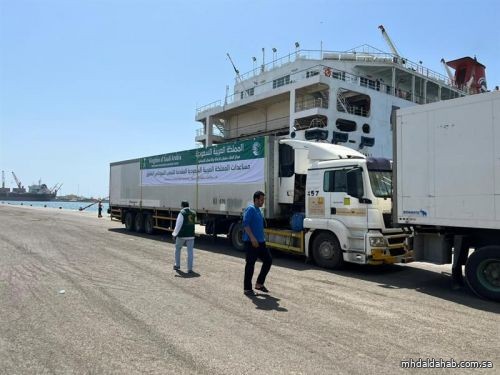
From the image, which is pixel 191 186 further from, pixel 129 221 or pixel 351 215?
pixel 351 215

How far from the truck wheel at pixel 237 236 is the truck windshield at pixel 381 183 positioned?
5.00 metres

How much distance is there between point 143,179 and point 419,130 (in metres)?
13.9

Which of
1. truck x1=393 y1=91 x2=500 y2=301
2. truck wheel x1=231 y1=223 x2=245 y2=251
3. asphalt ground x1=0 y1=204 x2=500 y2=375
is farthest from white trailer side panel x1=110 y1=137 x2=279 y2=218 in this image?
truck x1=393 y1=91 x2=500 y2=301

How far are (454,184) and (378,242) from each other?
2376 mm

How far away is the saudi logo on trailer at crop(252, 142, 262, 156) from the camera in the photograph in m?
12.9

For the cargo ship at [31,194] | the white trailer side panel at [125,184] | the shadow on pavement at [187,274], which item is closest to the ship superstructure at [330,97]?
the white trailer side panel at [125,184]

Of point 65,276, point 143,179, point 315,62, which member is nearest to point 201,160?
point 143,179

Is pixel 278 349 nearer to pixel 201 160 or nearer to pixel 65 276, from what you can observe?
pixel 65 276

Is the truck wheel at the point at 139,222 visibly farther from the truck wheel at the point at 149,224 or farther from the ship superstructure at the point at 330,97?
the ship superstructure at the point at 330,97

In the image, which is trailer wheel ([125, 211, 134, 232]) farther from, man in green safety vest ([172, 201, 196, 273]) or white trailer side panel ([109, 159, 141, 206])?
man in green safety vest ([172, 201, 196, 273])

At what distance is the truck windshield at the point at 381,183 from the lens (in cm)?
999

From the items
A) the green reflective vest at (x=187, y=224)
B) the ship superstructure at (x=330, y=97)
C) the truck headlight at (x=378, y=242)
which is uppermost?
the ship superstructure at (x=330, y=97)

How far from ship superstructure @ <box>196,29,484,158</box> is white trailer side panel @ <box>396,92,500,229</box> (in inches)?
1076

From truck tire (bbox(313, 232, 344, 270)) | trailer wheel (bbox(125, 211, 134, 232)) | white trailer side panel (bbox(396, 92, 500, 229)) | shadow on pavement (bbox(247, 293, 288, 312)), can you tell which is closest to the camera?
shadow on pavement (bbox(247, 293, 288, 312))
